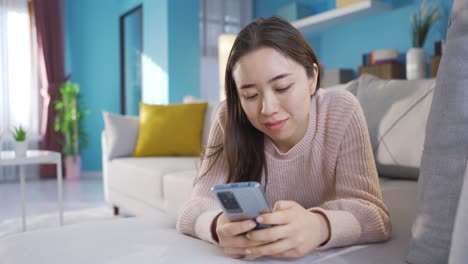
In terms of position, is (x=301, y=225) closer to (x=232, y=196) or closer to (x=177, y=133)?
(x=232, y=196)

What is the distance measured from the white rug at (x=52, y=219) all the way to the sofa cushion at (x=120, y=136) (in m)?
0.44

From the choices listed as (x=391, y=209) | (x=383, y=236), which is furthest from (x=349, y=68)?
(x=383, y=236)

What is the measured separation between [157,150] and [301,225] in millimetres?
2471

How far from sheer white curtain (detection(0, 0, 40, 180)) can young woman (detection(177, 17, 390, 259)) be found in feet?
15.6

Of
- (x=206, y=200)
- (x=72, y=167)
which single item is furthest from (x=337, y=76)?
(x=72, y=167)

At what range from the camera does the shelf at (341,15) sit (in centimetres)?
329

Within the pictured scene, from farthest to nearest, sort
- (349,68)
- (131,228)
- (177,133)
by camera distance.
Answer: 1. (349,68)
2. (177,133)
3. (131,228)

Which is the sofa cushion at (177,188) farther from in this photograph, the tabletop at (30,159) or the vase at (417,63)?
the vase at (417,63)

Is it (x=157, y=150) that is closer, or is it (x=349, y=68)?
(x=157, y=150)

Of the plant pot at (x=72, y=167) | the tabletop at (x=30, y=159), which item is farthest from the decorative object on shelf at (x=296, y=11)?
the plant pot at (x=72, y=167)

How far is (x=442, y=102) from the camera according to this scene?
0.69 metres

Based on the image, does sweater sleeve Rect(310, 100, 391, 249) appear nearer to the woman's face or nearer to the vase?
the woman's face

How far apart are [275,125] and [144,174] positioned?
6.34 ft

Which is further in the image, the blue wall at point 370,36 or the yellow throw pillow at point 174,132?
the blue wall at point 370,36
